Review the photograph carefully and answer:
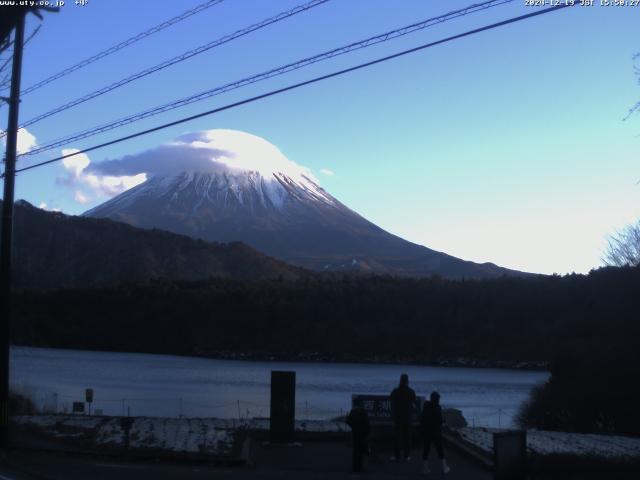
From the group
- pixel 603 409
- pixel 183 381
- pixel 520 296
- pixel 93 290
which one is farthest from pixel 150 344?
pixel 603 409

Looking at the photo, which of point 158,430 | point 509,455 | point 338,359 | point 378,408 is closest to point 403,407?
point 509,455

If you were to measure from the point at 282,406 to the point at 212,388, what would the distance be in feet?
119

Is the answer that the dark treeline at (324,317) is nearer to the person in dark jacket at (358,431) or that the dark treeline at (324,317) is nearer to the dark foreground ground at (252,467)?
the dark foreground ground at (252,467)

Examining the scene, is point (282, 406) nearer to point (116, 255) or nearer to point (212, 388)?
point (212, 388)

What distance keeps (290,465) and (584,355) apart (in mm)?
23995

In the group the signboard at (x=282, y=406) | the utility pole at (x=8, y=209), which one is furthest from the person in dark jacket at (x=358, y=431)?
the utility pole at (x=8, y=209)

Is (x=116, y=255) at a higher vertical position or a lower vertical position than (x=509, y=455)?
higher

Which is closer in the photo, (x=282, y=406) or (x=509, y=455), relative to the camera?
(x=509, y=455)

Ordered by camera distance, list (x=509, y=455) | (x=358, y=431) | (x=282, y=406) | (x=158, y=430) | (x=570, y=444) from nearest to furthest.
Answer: (x=509, y=455) < (x=358, y=431) < (x=282, y=406) < (x=570, y=444) < (x=158, y=430)

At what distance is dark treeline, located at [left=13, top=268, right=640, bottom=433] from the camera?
317 feet

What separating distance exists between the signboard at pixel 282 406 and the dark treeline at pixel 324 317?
219 feet

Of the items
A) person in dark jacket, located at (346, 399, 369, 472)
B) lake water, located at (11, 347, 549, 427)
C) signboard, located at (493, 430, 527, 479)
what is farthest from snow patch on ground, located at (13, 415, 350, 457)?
lake water, located at (11, 347, 549, 427)

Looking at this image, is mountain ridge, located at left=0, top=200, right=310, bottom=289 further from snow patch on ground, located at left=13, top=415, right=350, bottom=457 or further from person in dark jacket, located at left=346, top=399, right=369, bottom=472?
person in dark jacket, located at left=346, top=399, right=369, bottom=472

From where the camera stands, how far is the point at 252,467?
15.9 metres
